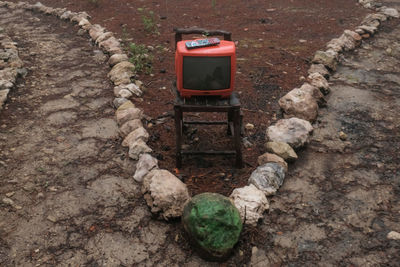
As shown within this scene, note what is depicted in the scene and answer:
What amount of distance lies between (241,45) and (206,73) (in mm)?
3339

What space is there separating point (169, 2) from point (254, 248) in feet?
22.7

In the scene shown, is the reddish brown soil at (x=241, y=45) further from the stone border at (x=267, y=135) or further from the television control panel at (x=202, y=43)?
the television control panel at (x=202, y=43)

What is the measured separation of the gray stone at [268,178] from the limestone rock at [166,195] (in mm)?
611

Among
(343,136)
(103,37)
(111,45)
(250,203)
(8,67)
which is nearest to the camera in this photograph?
(250,203)

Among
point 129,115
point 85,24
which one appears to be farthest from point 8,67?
point 129,115

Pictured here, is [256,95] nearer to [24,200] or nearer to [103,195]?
[103,195]

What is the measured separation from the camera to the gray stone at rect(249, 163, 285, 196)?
10.3 ft

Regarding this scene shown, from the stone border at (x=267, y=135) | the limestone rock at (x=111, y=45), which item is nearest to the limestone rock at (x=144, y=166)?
the stone border at (x=267, y=135)

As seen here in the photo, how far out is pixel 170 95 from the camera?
470 centimetres

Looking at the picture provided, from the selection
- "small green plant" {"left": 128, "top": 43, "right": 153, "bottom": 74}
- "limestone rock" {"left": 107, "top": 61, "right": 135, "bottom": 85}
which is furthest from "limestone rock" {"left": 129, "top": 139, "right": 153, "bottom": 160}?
"small green plant" {"left": 128, "top": 43, "right": 153, "bottom": 74}

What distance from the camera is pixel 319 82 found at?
4.78 m

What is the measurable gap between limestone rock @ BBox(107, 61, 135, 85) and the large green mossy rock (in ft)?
9.06

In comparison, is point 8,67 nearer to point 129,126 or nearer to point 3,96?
point 3,96

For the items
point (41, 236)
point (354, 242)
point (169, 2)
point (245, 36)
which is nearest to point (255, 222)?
point (354, 242)
